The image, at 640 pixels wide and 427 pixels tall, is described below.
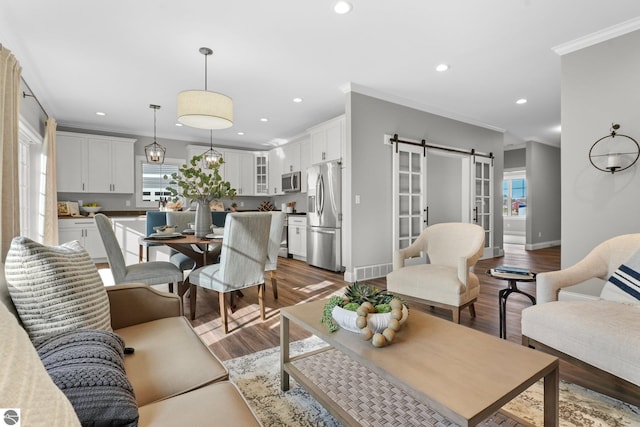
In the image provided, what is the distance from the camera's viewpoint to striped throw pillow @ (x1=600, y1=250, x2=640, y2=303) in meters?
1.85

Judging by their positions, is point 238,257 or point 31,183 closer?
point 238,257

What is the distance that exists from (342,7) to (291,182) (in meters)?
4.29

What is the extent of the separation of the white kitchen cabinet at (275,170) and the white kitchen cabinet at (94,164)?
279cm

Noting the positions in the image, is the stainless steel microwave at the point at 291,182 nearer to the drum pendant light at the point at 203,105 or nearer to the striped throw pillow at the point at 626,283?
the drum pendant light at the point at 203,105

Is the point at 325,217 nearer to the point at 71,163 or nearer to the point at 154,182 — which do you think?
the point at 154,182

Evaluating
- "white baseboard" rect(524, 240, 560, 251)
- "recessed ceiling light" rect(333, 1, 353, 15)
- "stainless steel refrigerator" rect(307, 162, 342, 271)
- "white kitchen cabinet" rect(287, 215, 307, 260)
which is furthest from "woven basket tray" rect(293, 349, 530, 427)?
"white baseboard" rect(524, 240, 560, 251)

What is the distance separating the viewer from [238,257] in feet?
8.50

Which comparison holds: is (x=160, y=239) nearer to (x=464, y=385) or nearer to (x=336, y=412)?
(x=336, y=412)

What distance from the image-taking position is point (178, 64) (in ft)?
11.4

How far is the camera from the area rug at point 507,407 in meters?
1.51

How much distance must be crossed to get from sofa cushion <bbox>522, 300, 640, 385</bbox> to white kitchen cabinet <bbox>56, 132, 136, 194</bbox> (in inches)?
267

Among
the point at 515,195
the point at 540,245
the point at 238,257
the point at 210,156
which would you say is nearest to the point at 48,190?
the point at 210,156

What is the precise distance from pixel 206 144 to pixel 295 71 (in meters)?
4.09

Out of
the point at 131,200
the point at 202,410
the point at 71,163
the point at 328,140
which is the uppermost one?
the point at 328,140
